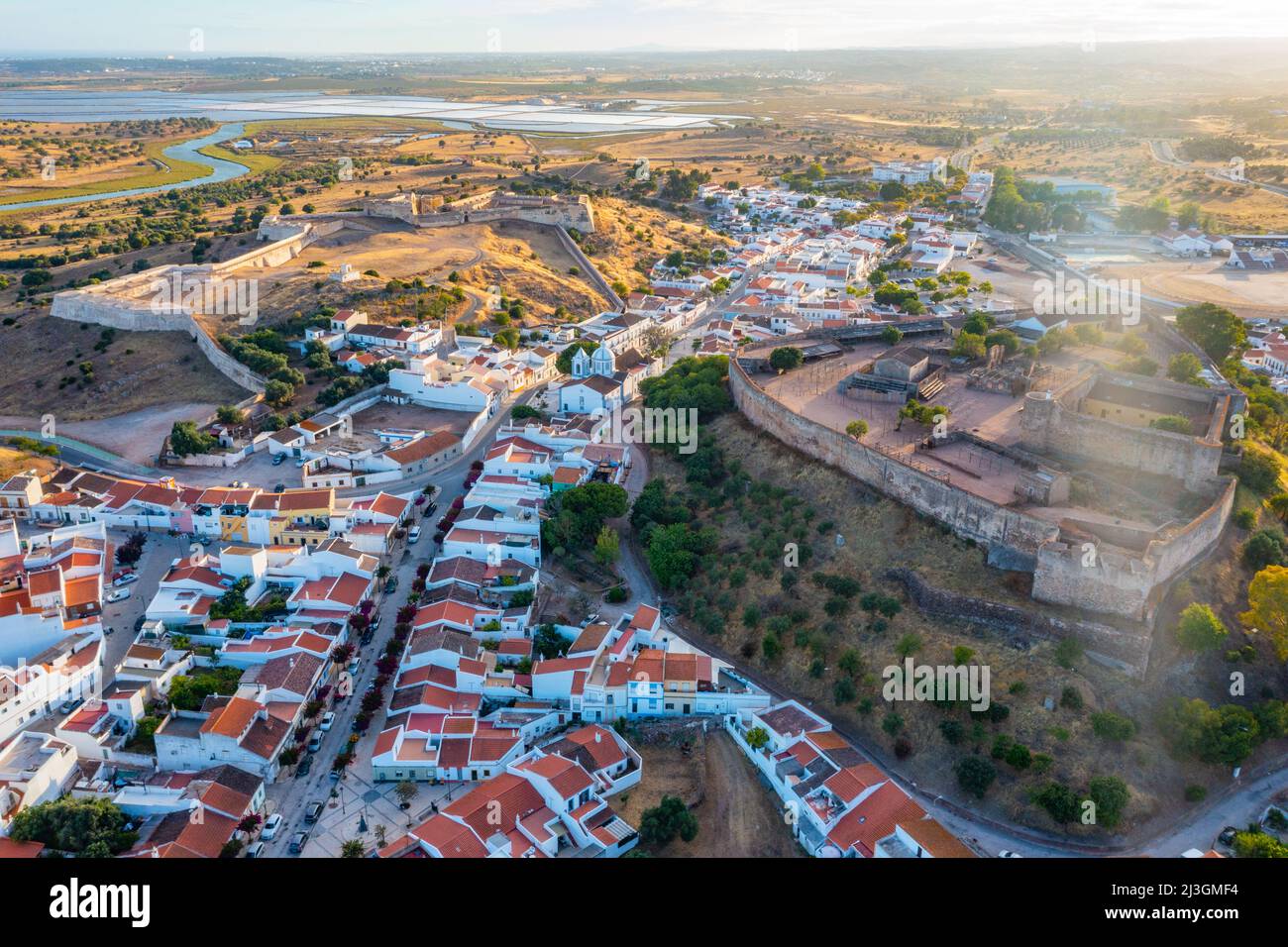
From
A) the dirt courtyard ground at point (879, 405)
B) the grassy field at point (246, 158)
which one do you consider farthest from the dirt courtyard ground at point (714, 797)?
the grassy field at point (246, 158)

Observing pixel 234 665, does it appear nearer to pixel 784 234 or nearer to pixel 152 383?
pixel 152 383

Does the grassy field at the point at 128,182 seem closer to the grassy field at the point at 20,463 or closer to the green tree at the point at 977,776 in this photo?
the grassy field at the point at 20,463

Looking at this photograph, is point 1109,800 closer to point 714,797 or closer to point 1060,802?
point 1060,802

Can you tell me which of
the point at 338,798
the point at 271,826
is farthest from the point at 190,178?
the point at 271,826

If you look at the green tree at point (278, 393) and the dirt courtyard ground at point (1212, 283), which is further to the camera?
the dirt courtyard ground at point (1212, 283)

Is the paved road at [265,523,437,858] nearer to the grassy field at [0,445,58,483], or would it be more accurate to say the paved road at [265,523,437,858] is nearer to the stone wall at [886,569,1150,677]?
the stone wall at [886,569,1150,677]

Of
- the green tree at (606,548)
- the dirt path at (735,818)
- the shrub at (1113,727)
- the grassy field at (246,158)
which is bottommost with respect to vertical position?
the dirt path at (735,818)

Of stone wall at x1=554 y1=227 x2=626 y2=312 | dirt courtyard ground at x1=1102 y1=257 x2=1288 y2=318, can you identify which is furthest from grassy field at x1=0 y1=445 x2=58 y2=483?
dirt courtyard ground at x1=1102 y1=257 x2=1288 y2=318
